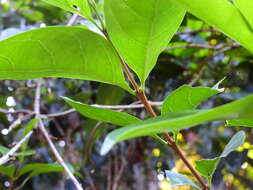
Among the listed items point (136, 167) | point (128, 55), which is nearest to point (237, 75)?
point (136, 167)

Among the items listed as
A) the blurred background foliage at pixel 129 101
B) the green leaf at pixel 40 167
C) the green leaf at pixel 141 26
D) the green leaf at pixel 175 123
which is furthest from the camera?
the blurred background foliage at pixel 129 101

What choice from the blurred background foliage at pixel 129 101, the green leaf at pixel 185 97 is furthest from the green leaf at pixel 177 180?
the blurred background foliage at pixel 129 101

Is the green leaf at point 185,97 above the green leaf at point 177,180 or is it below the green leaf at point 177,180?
above

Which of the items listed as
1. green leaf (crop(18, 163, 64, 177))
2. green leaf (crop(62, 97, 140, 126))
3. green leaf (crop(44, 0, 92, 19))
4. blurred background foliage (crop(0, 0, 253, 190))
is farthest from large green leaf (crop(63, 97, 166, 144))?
blurred background foliage (crop(0, 0, 253, 190))

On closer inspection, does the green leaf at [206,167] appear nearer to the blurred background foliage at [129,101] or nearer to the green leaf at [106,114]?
the green leaf at [106,114]

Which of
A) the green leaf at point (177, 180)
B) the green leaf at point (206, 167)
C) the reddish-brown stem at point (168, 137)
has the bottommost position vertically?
the green leaf at point (177, 180)

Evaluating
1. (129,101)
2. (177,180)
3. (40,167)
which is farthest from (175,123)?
(129,101)

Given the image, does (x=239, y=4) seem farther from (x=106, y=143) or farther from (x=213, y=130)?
(x=213, y=130)

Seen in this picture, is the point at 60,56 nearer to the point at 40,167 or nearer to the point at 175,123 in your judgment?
the point at 175,123
